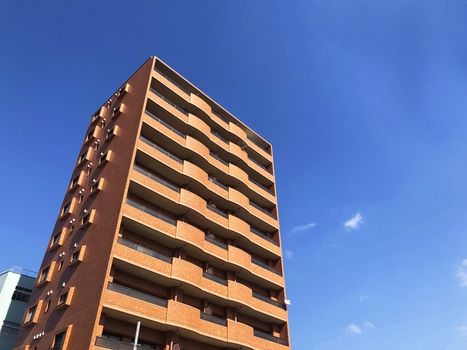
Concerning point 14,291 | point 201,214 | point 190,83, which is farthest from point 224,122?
point 14,291

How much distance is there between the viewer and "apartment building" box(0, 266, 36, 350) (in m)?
42.7

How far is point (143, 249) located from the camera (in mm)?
32281

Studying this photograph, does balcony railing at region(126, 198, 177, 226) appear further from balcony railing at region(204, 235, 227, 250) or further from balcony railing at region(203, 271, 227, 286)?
balcony railing at region(203, 271, 227, 286)

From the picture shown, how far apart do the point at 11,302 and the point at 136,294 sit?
24.6 m

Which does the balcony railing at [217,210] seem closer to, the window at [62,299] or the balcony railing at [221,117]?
the balcony railing at [221,117]

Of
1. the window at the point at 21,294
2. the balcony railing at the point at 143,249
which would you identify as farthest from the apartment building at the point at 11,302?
the balcony railing at the point at 143,249

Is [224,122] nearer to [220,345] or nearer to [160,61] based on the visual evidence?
[160,61]

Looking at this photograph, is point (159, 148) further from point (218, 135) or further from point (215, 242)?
point (218, 135)

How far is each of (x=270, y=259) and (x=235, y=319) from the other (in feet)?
35.5

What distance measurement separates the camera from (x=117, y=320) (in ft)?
96.0

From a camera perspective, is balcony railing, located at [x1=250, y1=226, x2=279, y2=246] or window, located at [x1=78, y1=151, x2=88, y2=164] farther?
balcony railing, located at [x1=250, y1=226, x2=279, y2=246]

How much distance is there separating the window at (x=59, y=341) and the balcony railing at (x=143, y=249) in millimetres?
7437

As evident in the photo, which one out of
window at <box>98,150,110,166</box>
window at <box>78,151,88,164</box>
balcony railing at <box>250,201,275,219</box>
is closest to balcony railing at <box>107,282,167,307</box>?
window at <box>98,150,110,166</box>

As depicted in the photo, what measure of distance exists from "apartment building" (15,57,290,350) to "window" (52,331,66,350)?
141 mm
